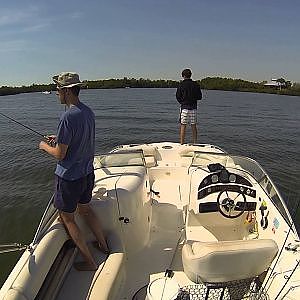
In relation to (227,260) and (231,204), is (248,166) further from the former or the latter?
(227,260)

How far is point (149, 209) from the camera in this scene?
4285 mm

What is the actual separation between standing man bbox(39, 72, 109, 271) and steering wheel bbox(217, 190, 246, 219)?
1.77 m

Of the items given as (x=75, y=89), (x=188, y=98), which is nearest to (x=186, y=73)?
(x=188, y=98)

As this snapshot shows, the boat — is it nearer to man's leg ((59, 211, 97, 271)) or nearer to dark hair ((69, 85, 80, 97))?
man's leg ((59, 211, 97, 271))

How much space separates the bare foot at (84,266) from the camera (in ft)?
9.67

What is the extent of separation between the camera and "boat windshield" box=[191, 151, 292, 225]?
3.46 meters

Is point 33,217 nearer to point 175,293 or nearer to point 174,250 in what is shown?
point 174,250

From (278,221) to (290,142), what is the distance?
35.8 feet

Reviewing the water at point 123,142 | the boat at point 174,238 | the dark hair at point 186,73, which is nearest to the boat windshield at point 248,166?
the boat at point 174,238

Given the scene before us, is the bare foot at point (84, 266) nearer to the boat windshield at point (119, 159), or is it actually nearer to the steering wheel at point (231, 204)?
the boat windshield at point (119, 159)

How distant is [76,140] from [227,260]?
145 centimetres

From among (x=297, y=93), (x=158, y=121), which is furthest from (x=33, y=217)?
(x=297, y=93)

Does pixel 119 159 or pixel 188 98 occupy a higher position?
pixel 188 98

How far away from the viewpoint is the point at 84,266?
9.76 feet
